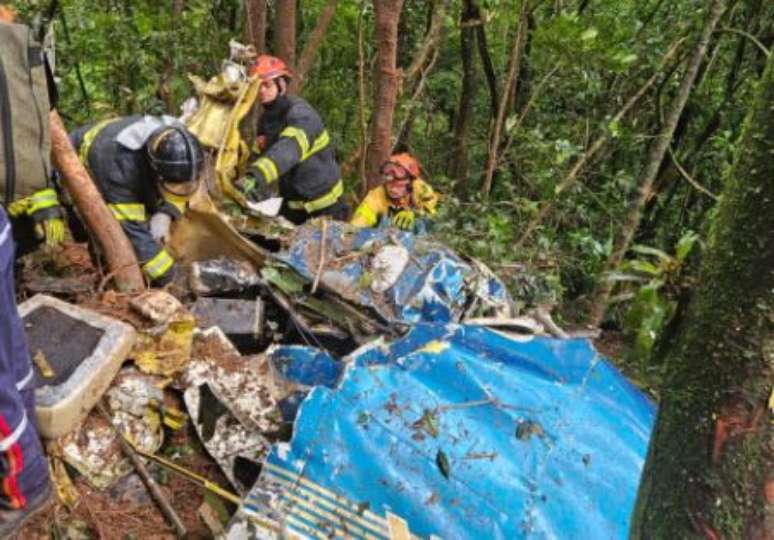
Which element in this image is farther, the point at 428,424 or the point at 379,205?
the point at 379,205

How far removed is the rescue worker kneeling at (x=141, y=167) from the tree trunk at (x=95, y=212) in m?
0.11

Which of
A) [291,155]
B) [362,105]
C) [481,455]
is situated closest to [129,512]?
[481,455]

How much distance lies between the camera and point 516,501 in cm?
233

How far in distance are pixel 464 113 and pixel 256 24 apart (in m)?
3.09

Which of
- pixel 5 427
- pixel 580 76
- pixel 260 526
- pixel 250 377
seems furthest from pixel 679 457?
pixel 580 76

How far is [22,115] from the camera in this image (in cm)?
236

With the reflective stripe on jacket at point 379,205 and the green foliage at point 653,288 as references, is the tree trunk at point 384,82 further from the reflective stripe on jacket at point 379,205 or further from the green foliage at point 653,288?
the green foliage at point 653,288

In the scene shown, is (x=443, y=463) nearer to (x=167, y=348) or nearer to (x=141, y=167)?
(x=167, y=348)

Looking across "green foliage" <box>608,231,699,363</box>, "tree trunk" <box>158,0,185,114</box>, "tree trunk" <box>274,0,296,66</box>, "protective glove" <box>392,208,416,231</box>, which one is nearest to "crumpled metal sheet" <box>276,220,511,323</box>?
"green foliage" <box>608,231,699,363</box>

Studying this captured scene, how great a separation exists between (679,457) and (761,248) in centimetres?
33

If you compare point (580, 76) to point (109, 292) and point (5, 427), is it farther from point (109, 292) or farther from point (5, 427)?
point (5, 427)

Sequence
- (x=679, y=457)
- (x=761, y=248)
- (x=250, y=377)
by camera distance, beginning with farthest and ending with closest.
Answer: (x=250, y=377)
(x=679, y=457)
(x=761, y=248)

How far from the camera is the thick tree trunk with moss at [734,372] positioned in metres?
0.91

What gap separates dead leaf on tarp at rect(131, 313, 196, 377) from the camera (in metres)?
2.82
